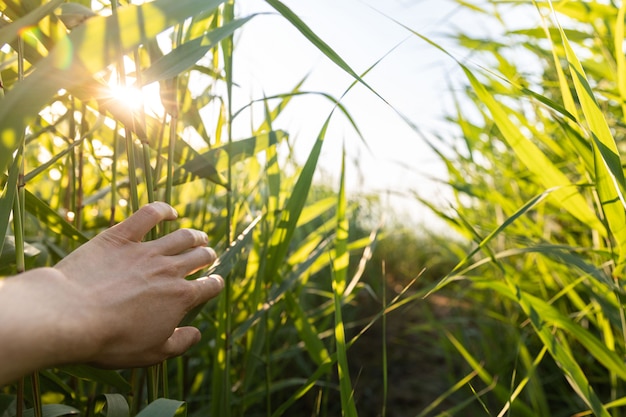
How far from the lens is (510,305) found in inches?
55.9

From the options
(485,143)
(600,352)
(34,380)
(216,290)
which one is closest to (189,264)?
(216,290)

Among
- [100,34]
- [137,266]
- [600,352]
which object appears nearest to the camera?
[100,34]

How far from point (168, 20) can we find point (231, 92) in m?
0.29

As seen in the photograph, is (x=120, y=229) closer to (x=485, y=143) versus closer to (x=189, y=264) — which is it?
(x=189, y=264)

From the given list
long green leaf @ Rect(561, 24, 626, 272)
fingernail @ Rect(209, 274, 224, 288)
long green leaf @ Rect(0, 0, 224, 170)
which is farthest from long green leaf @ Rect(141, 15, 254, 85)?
long green leaf @ Rect(561, 24, 626, 272)

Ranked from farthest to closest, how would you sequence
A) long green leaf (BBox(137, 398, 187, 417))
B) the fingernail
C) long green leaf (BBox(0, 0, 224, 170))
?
the fingernail, long green leaf (BBox(137, 398, 187, 417)), long green leaf (BBox(0, 0, 224, 170))

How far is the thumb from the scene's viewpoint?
21.8 inches

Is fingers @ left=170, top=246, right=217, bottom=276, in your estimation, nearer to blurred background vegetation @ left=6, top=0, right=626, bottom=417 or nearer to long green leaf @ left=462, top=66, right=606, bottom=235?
blurred background vegetation @ left=6, top=0, right=626, bottom=417

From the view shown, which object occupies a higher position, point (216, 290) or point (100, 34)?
point (100, 34)

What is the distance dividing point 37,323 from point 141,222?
151mm

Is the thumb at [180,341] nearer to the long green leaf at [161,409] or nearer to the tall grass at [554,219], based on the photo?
the long green leaf at [161,409]

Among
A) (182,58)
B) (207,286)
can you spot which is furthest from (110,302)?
(182,58)

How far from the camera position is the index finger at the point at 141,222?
519mm

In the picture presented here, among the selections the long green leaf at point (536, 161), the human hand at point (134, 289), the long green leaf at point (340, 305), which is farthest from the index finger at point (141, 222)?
the long green leaf at point (536, 161)
